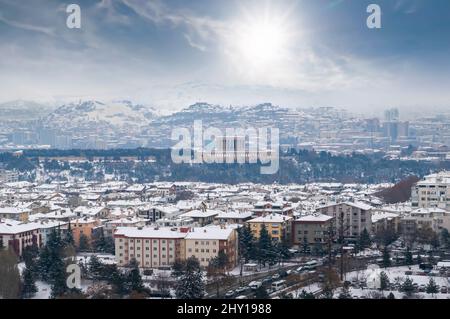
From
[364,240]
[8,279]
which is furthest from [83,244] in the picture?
[364,240]

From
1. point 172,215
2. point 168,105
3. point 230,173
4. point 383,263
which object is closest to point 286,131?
point 168,105

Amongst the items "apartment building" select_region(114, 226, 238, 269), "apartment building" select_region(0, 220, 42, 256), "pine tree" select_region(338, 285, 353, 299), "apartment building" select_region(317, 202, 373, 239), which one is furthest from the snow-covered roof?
"pine tree" select_region(338, 285, 353, 299)

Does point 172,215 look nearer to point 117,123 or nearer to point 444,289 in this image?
point 444,289

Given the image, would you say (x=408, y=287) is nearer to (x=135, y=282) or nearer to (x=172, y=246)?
(x=135, y=282)

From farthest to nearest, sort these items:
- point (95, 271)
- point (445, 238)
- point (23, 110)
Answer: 1. point (23, 110)
2. point (445, 238)
3. point (95, 271)

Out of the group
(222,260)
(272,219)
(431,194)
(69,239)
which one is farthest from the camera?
(431,194)

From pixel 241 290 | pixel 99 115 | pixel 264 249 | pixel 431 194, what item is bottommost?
pixel 241 290

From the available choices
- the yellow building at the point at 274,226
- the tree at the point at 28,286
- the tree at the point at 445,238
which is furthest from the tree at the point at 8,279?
the tree at the point at 445,238
